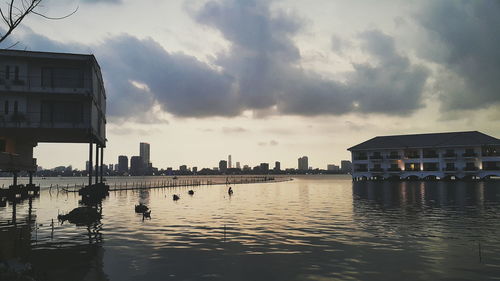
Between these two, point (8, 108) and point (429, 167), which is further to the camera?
point (429, 167)

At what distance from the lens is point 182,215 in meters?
40.2

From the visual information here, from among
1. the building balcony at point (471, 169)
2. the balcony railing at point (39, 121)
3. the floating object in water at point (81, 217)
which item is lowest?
the floating object in water at point (81, 217)

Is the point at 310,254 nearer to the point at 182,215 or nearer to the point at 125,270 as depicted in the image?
the point at 125,270

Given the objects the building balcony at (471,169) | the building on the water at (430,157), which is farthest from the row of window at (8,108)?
the building balcony at (471,169)

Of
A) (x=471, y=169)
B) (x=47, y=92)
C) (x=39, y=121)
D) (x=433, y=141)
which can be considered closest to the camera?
(x=47, y=92)

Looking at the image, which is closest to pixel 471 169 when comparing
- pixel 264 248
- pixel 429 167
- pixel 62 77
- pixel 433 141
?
pixel 429 167

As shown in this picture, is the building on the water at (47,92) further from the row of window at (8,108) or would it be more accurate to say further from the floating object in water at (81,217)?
the floating object in water at (81,217)

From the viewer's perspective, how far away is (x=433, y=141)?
11525 cm

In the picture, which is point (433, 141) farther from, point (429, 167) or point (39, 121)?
point (39, 121)

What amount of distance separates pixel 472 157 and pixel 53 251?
→ 113 metres

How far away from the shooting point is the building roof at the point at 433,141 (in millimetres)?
107500

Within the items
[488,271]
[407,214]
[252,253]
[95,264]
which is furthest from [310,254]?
[407,214]

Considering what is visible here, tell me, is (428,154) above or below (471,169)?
above

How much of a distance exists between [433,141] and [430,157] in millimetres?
5054
